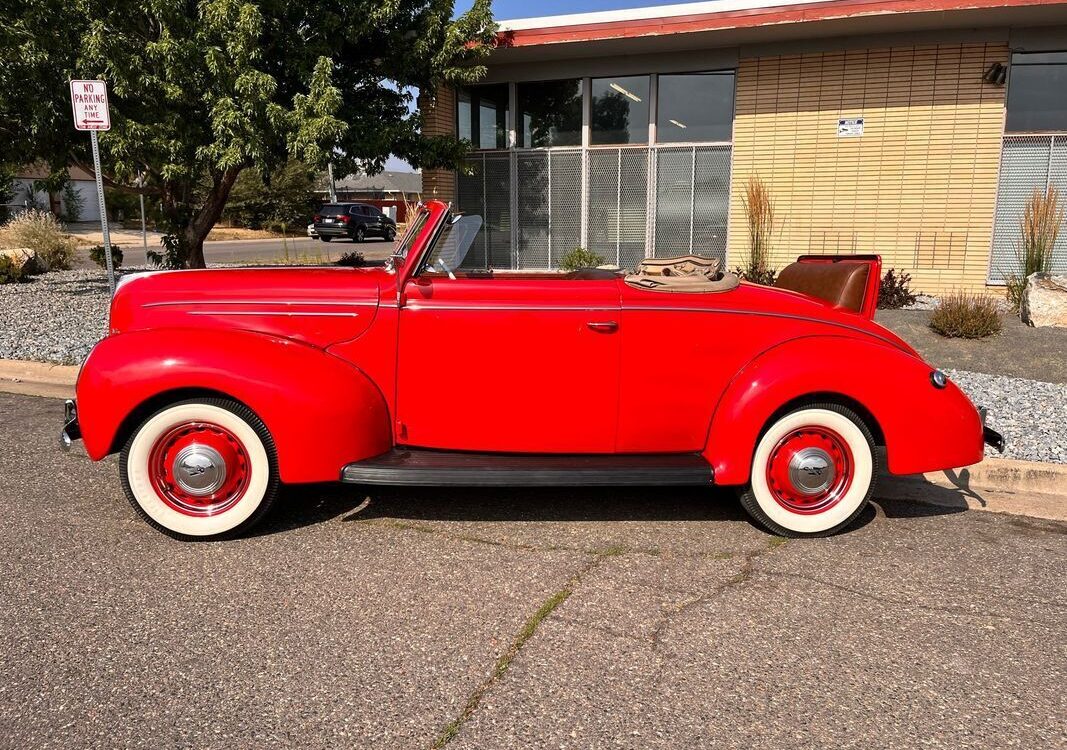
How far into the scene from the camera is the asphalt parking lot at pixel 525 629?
2.29m

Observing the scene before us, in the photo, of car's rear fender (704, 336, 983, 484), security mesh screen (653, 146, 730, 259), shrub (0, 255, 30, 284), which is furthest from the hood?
shrub (0, 255, 30, 284)

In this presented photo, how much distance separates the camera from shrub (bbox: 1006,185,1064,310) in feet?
33.5

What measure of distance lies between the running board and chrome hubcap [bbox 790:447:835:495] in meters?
0.44

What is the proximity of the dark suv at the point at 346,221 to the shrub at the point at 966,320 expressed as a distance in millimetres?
26323

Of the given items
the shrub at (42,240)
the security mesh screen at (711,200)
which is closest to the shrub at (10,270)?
the shrub at (42,240)

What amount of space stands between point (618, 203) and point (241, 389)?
10.4m

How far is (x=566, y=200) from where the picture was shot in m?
13.3

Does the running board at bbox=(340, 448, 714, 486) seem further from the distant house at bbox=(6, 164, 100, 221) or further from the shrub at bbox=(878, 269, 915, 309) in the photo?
the distant house at bbox=(6, 164, 100, 221)

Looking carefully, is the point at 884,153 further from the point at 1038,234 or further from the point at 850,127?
the point at 1038,234

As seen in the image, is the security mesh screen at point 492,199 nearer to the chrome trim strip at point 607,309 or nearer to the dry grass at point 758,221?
the dry grass at point 758,221

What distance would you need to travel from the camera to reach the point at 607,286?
3787 mm

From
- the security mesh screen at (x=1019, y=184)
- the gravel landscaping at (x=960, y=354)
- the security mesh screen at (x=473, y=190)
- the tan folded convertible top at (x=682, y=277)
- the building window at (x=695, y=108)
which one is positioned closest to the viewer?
the tan folded convertible top at (x=682, y=277)

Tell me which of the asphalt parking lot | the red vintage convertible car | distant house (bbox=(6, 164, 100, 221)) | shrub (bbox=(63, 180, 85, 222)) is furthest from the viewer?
shrub (bbox=(63, 180, 85, 222))

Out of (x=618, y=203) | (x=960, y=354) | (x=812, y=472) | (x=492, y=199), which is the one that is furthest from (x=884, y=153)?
(x=812, y=472)
